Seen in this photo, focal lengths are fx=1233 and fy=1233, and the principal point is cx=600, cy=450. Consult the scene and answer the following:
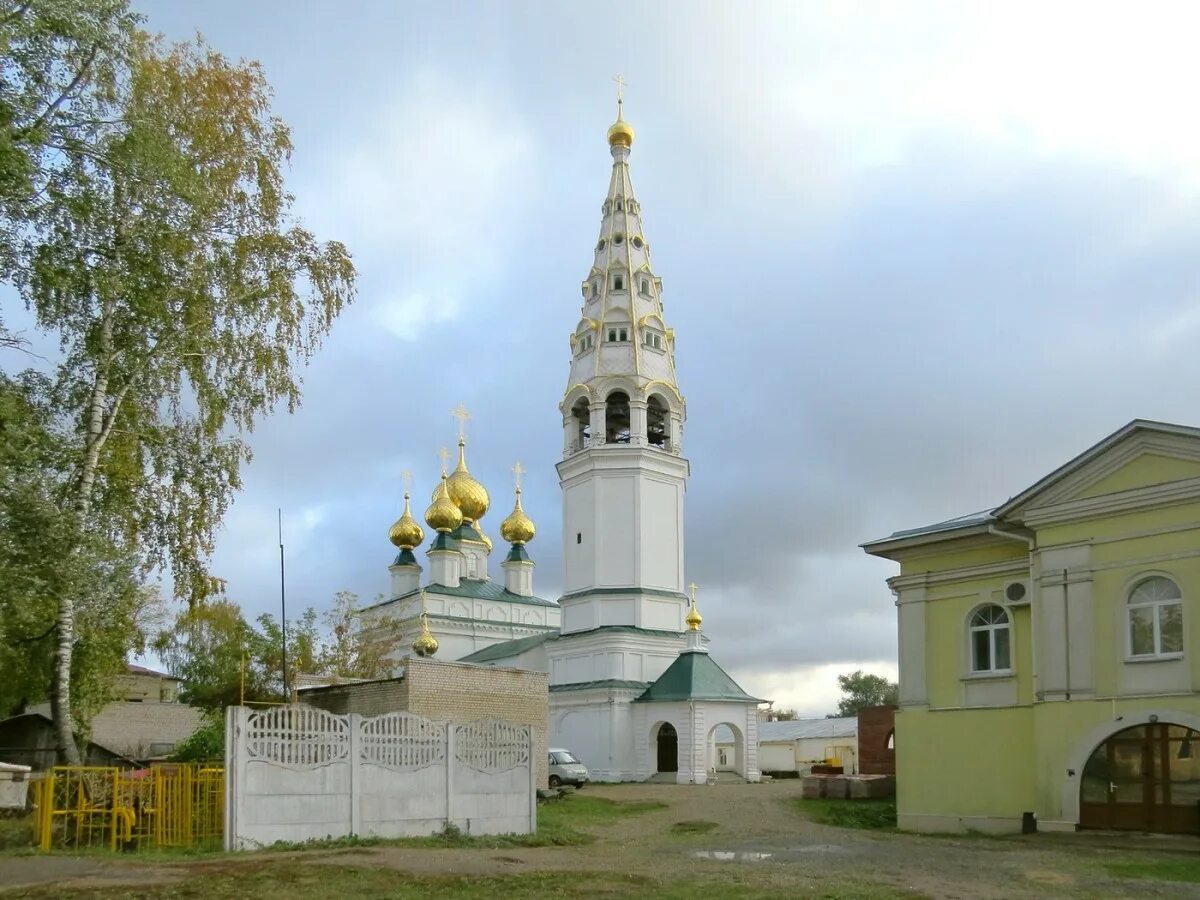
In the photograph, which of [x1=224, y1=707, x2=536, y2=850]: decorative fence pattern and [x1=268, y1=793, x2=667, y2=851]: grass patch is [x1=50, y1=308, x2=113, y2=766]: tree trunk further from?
[x1=268, y1=793, x2=667, y2=851]: grass patch

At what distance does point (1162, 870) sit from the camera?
14.4 metres

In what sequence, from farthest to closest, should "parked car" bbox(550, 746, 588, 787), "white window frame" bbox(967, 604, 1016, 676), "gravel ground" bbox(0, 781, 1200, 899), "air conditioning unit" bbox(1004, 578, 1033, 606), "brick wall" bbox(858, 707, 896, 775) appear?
"parked car" bbox(550, 746, 588, 787)
"brick wall" bbox(858, 707, 896, 775)
"white window frame" bbox(967, 604, 1016, 676)
"air conditioning unit" bbox(1004, 578, 1033, 606)
"gravel ground" bbox(0, 781, 1200, 899)

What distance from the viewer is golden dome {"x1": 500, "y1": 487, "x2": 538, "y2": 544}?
60156 millimetres

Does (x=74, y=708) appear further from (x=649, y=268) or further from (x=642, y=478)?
(x=649, y=268)

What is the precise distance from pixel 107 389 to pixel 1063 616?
14614 millimetres

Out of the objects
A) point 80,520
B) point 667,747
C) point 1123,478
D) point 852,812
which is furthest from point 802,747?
point 80,520

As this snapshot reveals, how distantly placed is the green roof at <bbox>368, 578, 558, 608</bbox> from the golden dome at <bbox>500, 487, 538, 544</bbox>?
2587mm

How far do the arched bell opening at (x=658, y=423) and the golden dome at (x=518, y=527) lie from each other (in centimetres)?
1272

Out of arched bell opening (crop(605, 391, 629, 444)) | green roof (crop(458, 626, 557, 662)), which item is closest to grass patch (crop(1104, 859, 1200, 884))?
arched bell opening (crop(605, 391, 629, 444))

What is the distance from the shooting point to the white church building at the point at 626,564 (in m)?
42.8

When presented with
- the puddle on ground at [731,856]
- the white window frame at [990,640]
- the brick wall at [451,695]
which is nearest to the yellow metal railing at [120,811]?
the puddle on ground at [731,856]

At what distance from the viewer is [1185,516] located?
17.7 metres

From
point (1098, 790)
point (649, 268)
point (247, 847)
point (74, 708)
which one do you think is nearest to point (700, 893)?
point (247, 847)

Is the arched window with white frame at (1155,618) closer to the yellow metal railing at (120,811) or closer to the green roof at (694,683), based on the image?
the yellow metal railing at (120,811)
